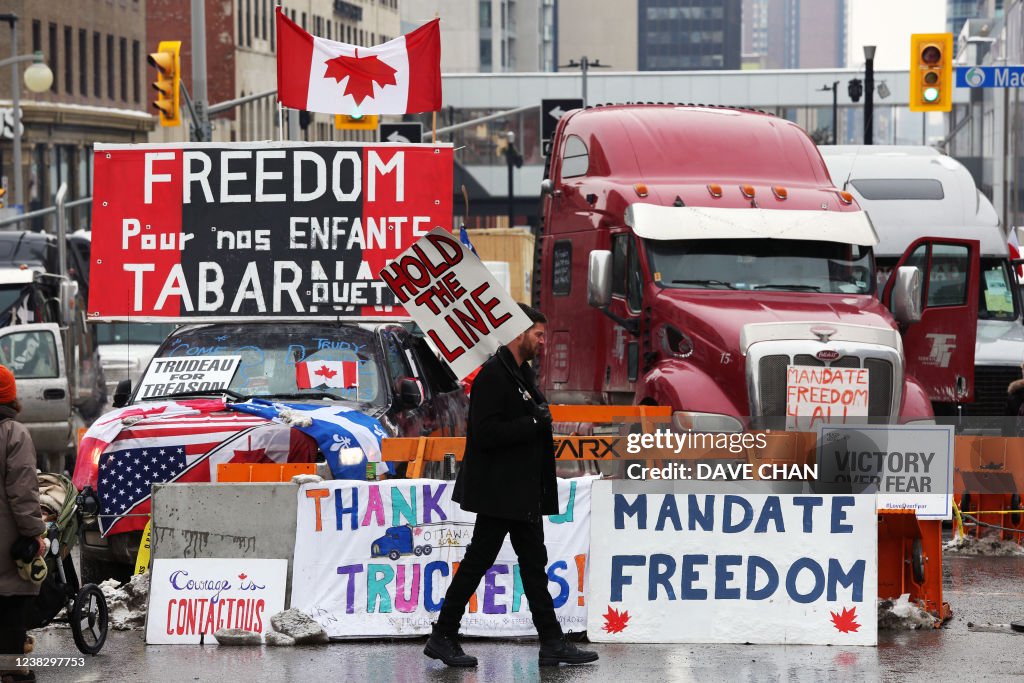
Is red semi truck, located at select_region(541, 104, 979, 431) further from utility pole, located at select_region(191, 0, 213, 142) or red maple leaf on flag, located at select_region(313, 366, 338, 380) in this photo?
utility pole, located at select_region(191, 0, 213, 142)

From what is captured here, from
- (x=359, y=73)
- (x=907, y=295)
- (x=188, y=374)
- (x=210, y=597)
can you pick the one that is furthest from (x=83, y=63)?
(x=210, y=597)

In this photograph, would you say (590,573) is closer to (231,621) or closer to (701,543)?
(701,543)

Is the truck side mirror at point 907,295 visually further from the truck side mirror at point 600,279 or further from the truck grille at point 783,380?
the truck side mirror at point 600,279

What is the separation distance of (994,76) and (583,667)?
18159 mm

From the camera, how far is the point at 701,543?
10.4 m

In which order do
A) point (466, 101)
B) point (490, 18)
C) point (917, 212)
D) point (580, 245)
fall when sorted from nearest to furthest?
point (580, 245)
point (917, 212)
point (466, 101)
point (490, 18)

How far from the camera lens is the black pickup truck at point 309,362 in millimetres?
13008

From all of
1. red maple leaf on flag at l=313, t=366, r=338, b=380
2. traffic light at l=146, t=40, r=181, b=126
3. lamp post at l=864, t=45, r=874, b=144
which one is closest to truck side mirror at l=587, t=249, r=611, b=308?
red maple leaf on flag at l=313, t=366, r=338, b=380

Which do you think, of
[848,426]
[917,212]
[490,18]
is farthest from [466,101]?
[848,426]

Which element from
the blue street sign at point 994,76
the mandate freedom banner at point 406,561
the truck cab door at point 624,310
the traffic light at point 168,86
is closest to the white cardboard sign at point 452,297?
the mandate freedom banner at point 406,561

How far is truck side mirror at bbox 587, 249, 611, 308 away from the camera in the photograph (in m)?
15.9

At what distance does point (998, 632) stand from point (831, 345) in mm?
4309

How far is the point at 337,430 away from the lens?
12008mm

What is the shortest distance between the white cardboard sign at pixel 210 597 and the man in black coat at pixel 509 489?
50.9 inches
